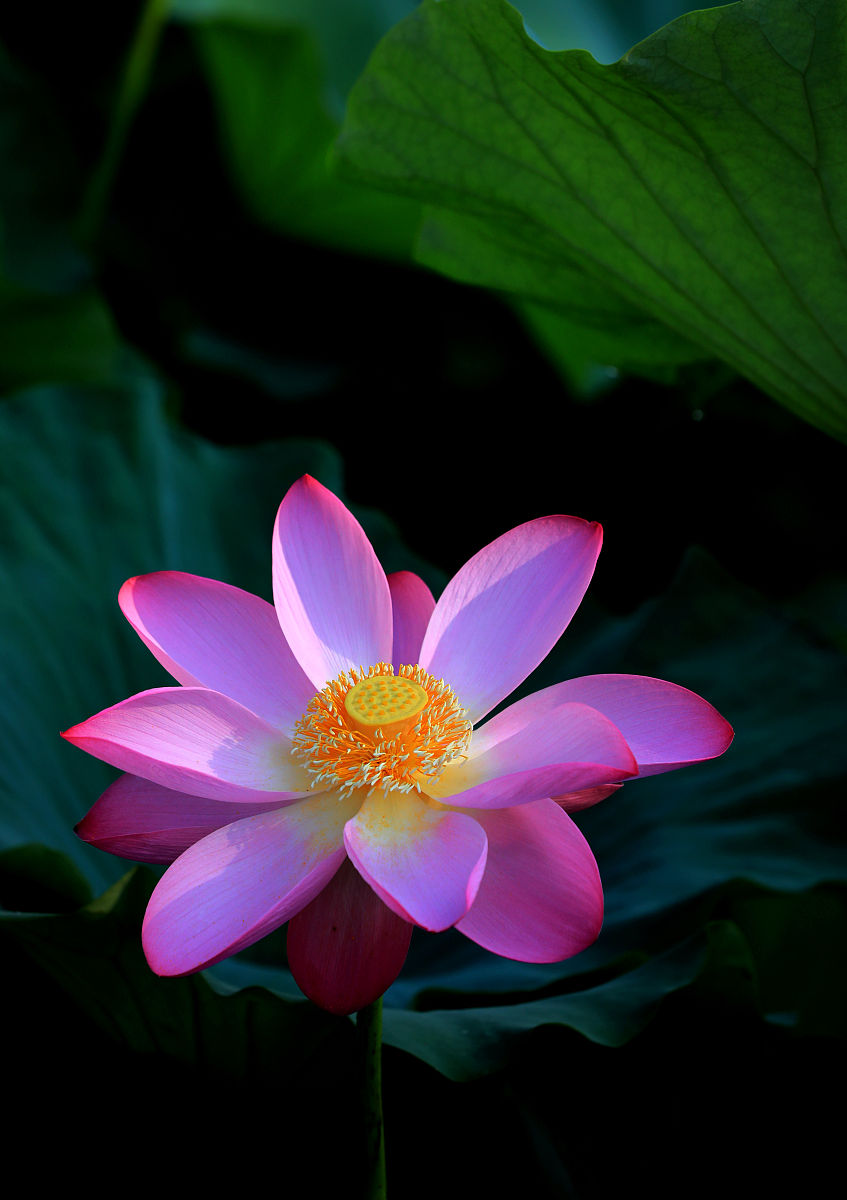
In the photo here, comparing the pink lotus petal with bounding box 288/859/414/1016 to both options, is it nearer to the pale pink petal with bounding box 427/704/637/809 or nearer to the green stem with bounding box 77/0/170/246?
the pale pink petal with bounding box 427/704/637/809

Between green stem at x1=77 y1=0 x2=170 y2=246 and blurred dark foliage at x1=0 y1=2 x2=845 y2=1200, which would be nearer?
blurred dark foliage at x1=0 y1=2 x2=845 y2=1200

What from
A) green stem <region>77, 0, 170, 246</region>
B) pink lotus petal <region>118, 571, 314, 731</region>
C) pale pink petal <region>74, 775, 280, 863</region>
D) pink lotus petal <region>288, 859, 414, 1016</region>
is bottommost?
pink lotus petal <region>288, 859, 414, 1016</region>

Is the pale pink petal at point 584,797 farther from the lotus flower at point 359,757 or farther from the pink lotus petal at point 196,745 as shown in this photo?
the pink lotus petal at point 196,745

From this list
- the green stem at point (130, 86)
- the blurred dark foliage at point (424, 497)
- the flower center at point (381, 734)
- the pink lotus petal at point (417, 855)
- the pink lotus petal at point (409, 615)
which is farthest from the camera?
the green stem at point (130, 86)

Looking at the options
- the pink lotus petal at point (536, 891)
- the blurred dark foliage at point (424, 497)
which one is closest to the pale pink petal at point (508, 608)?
the pink lotus petal at point (536, 891)

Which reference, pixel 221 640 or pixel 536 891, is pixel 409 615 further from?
pixel 536 891

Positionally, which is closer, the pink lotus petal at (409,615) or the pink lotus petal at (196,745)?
the pink lotus petal at (196,745)

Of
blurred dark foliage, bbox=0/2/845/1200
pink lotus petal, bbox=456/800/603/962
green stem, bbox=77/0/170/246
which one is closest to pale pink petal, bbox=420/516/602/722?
pink lotus petal, bbox=456/800/603/962

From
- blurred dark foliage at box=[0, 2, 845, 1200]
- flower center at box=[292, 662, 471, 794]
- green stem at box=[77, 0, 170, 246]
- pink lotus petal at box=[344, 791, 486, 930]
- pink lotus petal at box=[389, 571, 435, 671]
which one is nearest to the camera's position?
pink lotus petal at box=[344, 791, 486, 930]
